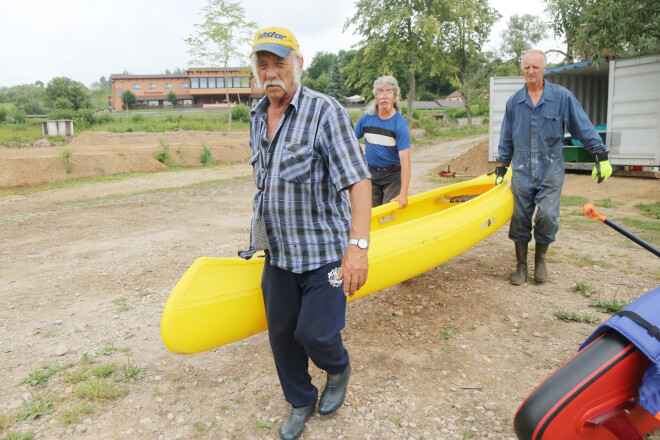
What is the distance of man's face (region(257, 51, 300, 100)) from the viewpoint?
2.17 metres

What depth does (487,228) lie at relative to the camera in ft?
14.6

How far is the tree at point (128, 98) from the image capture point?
198 ft

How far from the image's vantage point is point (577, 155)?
11008 millimetres

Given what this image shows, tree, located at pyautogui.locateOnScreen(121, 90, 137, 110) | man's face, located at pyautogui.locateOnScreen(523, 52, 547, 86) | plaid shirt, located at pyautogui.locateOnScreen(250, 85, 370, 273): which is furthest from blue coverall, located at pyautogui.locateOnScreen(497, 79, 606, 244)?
tree, located at pyautogui.locateOnScreen(121, 90, 137, 110)

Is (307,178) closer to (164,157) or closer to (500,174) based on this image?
(500,174)

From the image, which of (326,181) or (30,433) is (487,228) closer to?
(326,181)

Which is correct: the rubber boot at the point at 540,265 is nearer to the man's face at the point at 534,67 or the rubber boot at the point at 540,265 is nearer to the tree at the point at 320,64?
the man's face at the point at 534,67

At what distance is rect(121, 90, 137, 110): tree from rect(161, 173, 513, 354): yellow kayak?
206 feet

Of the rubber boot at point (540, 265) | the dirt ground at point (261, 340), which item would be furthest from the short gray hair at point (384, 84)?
the rubber boot at point (540, 265)

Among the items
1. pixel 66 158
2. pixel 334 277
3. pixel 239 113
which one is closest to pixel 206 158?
pixel 66 158

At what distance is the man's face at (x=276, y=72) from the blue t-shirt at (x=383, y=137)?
6.85 feet

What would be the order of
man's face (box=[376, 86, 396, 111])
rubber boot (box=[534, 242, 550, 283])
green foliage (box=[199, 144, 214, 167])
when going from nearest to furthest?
man's face (box=[376, 86, 396, 111]), rubber boot (box=[534, 242, 550, 283]), green foliage (box=[199, 144, 214, 167])

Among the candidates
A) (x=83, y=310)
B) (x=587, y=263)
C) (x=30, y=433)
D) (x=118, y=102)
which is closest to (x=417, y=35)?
(x=587, y=263)

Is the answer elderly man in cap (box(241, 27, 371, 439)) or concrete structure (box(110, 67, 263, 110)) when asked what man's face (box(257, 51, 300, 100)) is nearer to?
elderly man in cap (box(241, 27, 371, 439))
